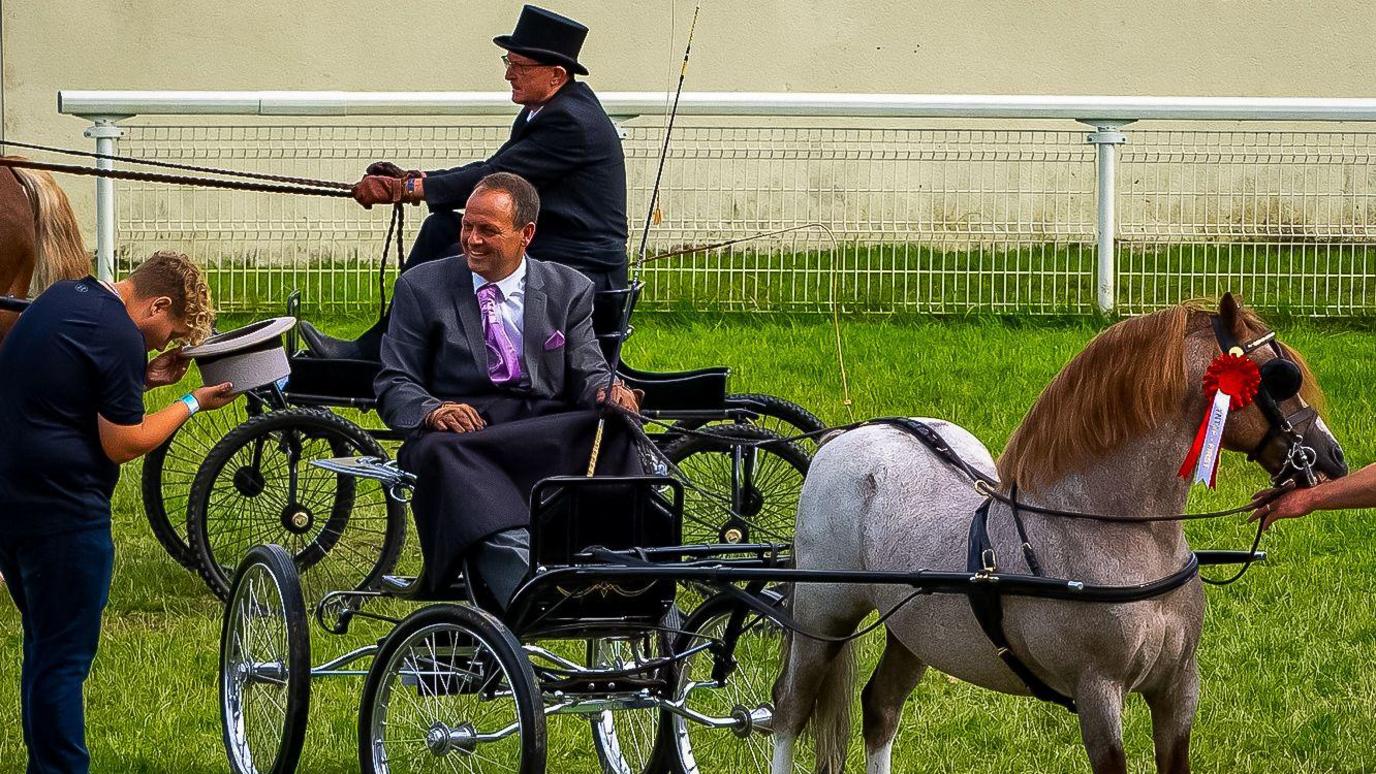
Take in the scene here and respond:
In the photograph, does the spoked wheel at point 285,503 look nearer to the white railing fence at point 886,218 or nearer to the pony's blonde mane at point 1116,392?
the pony's blonde mane at point 1116,392

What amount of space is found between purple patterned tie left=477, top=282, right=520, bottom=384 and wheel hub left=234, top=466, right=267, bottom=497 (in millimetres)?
2332

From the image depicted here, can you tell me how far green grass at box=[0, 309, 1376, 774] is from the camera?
20.5ft

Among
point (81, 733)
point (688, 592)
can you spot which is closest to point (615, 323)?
point (688, 592)

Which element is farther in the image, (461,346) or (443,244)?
(443,244)

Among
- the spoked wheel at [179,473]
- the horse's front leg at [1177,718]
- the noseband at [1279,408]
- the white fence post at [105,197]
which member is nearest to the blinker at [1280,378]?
the noseband at [1279,408]

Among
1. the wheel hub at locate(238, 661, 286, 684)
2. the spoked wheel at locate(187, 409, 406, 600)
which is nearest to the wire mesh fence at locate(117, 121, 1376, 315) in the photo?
the spoked wheel at locate(187, 409, 406, 600)

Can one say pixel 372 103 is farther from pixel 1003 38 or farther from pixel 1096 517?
pixel 1096 517

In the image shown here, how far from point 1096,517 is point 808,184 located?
8001mm

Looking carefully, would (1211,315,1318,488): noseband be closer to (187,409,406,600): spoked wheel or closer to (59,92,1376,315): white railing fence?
(187,409,406,600): spoked wheel

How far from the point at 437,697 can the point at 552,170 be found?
2.50 metres

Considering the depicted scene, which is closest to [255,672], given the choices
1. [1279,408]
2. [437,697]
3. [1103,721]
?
[437,697]

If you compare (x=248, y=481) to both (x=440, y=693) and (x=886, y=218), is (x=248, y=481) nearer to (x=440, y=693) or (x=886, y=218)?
(x=440, y=693)

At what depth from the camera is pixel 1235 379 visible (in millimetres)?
4469

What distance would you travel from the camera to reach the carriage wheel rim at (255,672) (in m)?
5.87
